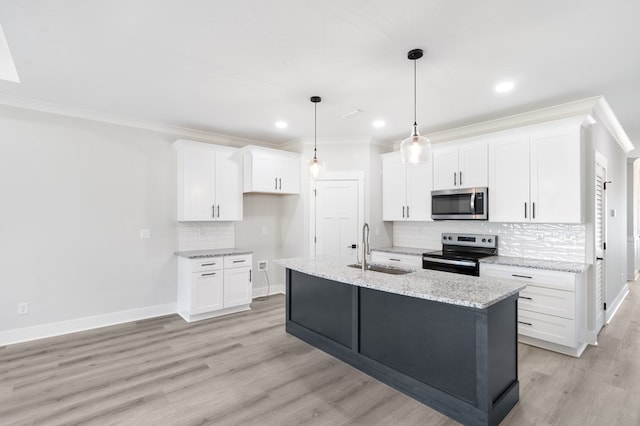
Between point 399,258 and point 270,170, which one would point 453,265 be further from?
point 270,170

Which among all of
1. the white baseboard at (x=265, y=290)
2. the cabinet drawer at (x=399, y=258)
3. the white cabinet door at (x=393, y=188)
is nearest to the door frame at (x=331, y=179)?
the white cabinet door at (x=393, y=188)

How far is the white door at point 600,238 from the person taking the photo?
12.3 ft

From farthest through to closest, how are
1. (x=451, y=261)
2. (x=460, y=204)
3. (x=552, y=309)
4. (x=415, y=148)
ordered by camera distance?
(x=460, y=204) < (x=451, y=261) < (x=552, y=309) < (x=415, y=148)

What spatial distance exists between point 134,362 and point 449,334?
291 centimetres

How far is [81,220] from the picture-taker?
13.1 feet

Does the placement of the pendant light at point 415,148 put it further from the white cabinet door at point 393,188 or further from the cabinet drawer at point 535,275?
the white cabinet door at point 393,188

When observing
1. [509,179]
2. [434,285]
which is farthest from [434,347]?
[509,179]

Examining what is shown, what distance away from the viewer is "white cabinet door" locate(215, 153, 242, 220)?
15.9ft

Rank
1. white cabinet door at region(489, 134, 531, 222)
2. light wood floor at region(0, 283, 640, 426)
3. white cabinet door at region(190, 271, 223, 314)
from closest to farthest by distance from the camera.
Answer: light wood floor at region(0, 283, 640, 426), white cabinet door at region(489, 134, 531, 222), white cabinet door at region(190, 271, 223, 314)

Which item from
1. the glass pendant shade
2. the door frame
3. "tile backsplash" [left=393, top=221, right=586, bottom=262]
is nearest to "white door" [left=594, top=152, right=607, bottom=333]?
"tile backsplash" [left=393, top=221, right=586, bottom=262]

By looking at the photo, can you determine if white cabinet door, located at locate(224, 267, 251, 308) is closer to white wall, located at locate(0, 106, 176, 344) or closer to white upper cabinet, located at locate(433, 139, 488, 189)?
white wall, located at locate(0, 106, 176, 344)

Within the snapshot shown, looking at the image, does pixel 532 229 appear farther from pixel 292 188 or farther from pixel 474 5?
pixel 292 188

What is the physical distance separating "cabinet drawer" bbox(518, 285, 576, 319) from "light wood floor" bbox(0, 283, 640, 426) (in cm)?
44

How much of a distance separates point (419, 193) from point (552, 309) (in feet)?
7.29
